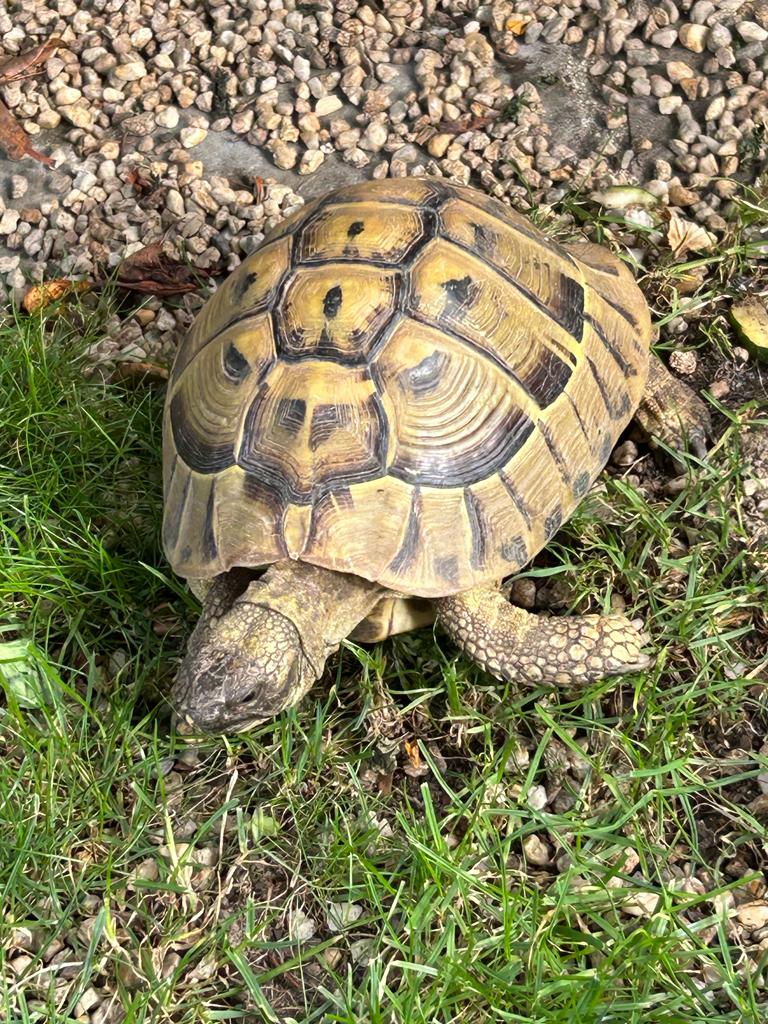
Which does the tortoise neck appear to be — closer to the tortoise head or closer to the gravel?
the tortoise head

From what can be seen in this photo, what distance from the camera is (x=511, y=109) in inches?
182

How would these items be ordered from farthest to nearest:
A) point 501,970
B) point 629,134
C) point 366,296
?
point 629,134 < point 366,296 < point 501,970

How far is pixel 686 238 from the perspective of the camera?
4117 millimetres

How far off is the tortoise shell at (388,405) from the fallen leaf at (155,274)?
1.11 metres

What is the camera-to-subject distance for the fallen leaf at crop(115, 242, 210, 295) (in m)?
4.34

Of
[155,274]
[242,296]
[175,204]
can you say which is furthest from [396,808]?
[175,204]

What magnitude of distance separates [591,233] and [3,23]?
3209mm

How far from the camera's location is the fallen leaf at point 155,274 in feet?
14.3

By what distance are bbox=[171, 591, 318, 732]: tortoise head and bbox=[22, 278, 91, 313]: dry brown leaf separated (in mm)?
2012

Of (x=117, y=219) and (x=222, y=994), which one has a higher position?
(x=117, y=219)

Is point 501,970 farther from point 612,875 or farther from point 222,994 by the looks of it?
point 222,994

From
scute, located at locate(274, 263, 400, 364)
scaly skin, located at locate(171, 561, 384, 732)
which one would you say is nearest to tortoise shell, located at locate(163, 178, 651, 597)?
scute, located at locate(274, 263, 400, 364)

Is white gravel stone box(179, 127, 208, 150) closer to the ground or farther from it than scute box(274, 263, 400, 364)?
closer to the ground

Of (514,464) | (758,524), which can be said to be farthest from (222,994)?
(758,524)
